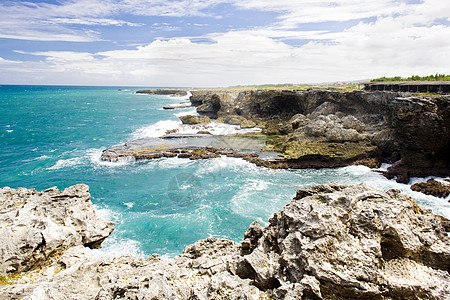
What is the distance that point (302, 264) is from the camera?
24.8 ft

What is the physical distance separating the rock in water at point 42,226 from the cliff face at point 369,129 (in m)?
27.1

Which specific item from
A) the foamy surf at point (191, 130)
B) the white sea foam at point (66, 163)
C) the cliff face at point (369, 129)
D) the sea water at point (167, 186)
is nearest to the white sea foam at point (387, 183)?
the sea water at point (167, 186)

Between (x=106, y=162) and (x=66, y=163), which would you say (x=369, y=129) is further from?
(x=66, y=163)

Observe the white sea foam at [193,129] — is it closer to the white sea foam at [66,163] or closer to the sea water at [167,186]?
the sea water at [167,186]

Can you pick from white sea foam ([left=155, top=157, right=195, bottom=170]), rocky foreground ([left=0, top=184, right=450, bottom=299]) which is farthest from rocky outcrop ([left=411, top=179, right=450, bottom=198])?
white sea foam ([left=155, top=157, right=195, bottom=170])

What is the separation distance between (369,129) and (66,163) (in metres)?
46.1

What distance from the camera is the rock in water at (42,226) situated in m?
10.9

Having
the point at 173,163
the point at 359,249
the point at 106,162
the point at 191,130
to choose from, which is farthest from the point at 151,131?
the point at 359,249

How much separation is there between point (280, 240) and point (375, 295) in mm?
2943

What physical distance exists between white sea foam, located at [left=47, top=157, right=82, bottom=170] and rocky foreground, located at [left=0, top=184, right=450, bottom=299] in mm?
28786

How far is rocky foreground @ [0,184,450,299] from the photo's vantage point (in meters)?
7.16

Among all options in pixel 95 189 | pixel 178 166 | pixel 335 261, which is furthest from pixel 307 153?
pixel 335 261

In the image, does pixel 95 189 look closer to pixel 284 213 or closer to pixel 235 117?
pixel 284 213

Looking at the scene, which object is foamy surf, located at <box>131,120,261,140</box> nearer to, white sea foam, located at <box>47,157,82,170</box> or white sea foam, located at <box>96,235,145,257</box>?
white sea foam, located at <box>47,157,82,170</box>
